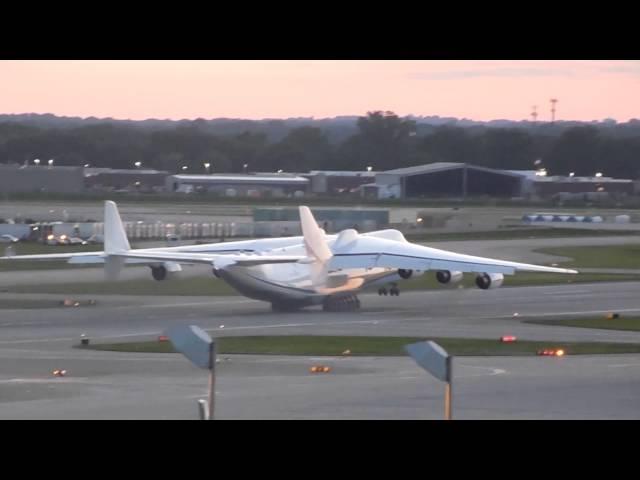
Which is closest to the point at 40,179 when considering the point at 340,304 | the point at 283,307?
the point at 283,307

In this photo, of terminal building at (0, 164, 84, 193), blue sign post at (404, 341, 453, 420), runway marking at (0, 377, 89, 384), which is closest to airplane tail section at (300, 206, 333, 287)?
runway marking at (0, 377, 89, 384)

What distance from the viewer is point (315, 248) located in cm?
4212

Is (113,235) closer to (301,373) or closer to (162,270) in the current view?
(162,270)

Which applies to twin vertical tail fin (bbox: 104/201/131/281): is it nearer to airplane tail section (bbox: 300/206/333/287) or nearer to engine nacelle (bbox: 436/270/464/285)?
airplane tail section (bbox: 300/206/333/287)

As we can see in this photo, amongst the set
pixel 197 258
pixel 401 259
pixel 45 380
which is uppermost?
pixel 197 258

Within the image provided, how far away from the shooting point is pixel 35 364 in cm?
2855

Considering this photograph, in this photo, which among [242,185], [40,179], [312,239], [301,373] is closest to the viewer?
[301,373]

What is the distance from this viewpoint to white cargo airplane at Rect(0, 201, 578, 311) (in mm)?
41406

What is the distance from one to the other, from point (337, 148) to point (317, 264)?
271 ft

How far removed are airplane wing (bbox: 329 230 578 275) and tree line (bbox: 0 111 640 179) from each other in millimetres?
64617

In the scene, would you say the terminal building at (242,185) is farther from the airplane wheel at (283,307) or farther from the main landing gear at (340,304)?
the airplane wheel at (283,307)
